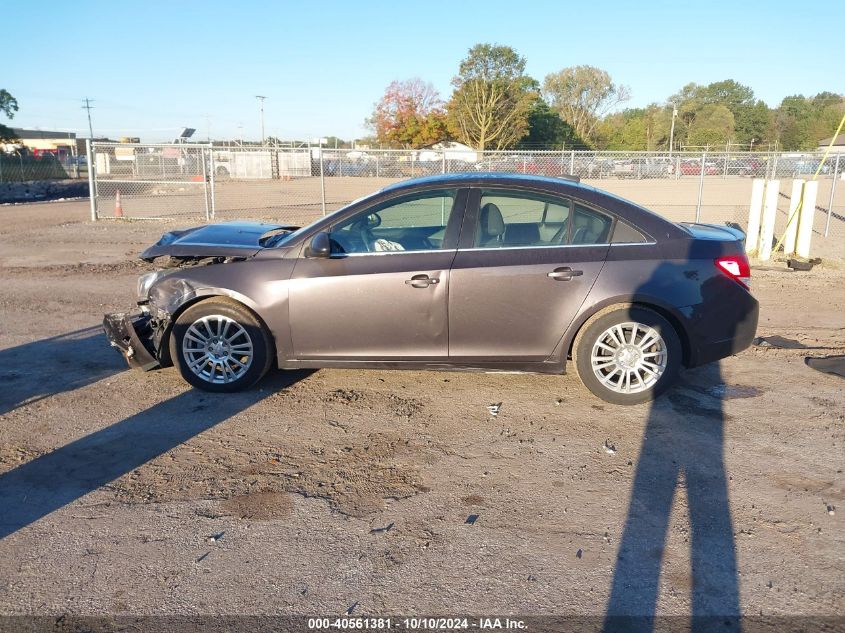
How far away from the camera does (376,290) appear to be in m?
5.12

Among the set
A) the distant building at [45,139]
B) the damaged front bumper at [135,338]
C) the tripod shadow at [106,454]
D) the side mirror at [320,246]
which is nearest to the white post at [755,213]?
the side mirror at [320,246]

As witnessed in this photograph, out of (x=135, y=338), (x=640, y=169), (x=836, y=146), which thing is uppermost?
(x=836, y=146)

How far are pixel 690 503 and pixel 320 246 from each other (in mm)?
3017

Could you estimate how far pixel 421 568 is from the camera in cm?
322

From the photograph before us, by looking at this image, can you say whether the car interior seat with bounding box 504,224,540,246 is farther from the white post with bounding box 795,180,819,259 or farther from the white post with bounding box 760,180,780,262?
the white post with bounding box 795,180,819,259

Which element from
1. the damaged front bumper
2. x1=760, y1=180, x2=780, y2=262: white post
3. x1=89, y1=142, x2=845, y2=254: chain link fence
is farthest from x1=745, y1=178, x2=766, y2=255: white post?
the damaged front bumper

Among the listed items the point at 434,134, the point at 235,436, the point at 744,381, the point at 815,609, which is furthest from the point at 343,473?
the point at 434,134

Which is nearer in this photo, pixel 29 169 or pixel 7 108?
pixel 29 169

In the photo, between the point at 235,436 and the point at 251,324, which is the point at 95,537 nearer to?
the point at 235,436

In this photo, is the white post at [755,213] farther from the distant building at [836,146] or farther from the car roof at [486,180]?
the car roof at [486,180]

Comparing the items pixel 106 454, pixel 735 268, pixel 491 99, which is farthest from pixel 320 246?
pixel 491 99

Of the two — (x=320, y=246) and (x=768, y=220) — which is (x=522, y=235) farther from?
(x=768, y=220)

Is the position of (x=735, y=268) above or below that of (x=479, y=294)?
above

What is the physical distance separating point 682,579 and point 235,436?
293cm
